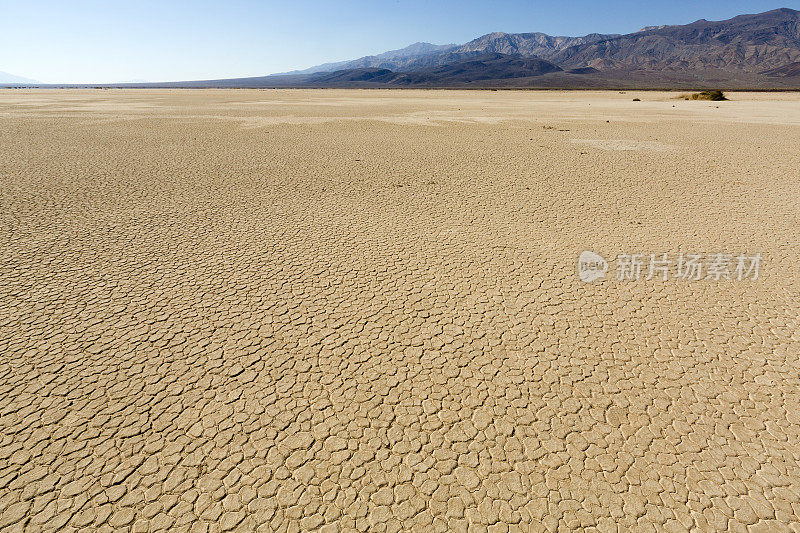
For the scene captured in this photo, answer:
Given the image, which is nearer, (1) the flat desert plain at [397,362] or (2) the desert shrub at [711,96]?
(1) the flat desert plain at [397,362]

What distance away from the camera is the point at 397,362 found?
3.53 meters

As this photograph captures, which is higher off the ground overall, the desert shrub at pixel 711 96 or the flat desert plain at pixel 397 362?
the desert shrub at pixel 711 96

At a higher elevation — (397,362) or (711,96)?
(711,96)

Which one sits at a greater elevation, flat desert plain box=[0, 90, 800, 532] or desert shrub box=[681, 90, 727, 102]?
desert shrub box=[681, 90, 727, 102]

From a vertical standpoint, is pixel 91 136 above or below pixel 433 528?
above

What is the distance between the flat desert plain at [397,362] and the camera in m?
2.39

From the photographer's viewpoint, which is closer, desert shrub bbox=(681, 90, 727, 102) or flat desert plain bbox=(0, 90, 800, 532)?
flat desert plain bbox=(0, 90, 800, 532)

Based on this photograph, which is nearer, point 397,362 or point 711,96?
point 397,362

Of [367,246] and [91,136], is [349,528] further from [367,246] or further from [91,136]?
[91,136]

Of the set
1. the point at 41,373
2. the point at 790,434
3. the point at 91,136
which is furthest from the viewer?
the point at 91,136

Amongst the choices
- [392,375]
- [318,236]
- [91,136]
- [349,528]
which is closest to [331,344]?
[392,375]

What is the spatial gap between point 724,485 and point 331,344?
3112mm

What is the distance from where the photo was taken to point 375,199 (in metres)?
8.10

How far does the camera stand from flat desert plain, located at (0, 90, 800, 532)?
7.85 feet
